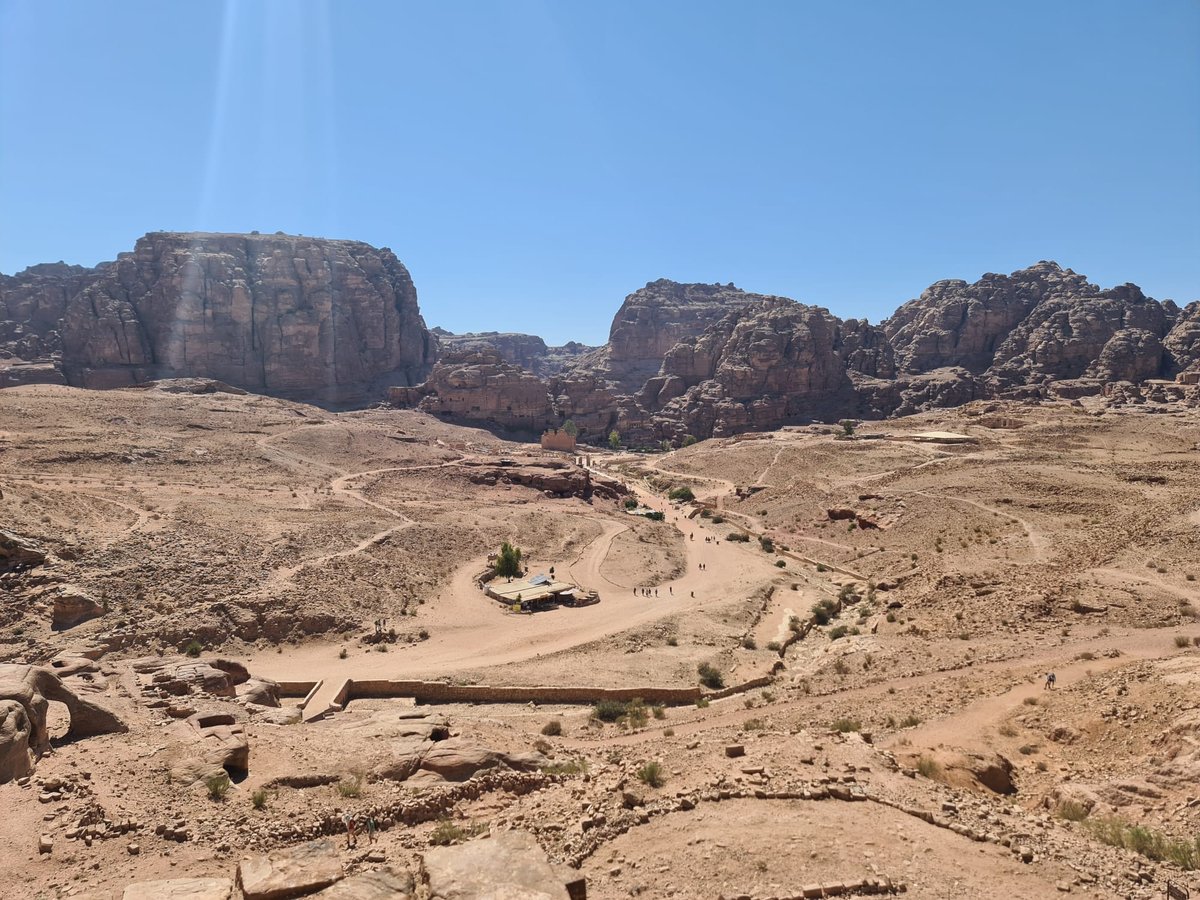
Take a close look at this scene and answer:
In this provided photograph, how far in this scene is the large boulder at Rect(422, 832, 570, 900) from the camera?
374 inches

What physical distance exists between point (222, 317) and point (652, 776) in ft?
402

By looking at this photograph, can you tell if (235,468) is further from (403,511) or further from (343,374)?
(343,374)

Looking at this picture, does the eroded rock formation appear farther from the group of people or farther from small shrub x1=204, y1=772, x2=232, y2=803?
the group of people

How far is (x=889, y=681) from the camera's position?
78.8 ft

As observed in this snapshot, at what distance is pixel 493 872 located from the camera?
32.7ft

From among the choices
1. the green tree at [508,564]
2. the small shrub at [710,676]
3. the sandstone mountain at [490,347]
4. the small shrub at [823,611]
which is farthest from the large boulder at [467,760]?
the sandstone mountain at [490,347]

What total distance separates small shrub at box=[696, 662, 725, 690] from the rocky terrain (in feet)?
0.53

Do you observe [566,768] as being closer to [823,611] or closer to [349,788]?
[349,788]

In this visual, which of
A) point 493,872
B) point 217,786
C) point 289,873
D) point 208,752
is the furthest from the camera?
point 208,752

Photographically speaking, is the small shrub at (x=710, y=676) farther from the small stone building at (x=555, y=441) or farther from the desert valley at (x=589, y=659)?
the small stone building at (x=555, y=441)

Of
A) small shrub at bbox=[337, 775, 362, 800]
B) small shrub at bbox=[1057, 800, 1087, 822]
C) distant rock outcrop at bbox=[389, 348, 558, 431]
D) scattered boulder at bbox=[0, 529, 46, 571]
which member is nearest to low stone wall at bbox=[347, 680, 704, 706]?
small shrub at bbox=[337, 775, 362, 800]

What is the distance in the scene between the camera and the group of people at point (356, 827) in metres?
12.2

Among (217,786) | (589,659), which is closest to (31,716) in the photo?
(217,786)

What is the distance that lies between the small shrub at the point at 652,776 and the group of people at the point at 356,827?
5.11 metres
